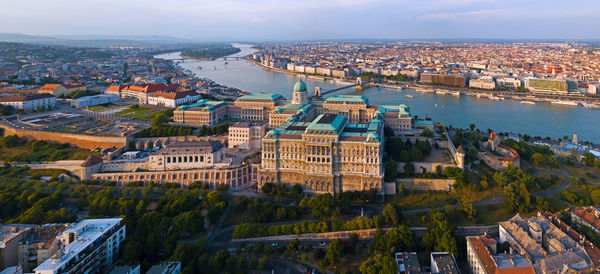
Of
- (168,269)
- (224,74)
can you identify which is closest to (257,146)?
(168,269)

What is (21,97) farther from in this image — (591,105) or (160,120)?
(591,105)

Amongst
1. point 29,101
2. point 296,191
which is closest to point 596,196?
point 296,191

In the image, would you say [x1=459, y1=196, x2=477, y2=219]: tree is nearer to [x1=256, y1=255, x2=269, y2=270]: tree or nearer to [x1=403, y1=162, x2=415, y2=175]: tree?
[x1=403, y1=162, x2=415, y2=175]: tree

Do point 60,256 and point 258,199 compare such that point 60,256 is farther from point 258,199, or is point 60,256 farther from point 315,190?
point 315,190

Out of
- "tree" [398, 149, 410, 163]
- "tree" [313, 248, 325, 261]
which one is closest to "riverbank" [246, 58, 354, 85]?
"tree" [398, 149, 410, 163]

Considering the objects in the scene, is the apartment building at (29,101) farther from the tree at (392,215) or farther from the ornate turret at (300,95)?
the tree at (392,215)

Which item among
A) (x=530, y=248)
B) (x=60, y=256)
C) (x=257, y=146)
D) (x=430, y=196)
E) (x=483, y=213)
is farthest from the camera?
(x=257, y=146)
